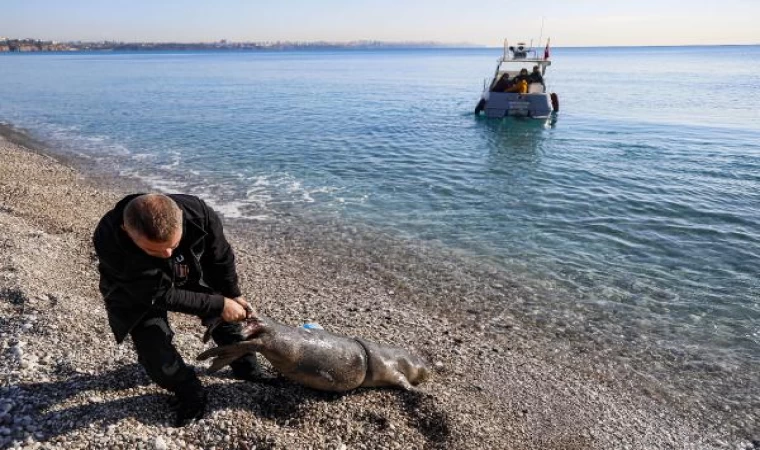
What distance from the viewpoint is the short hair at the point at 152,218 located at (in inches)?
135

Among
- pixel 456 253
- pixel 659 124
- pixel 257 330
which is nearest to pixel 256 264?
pixel 456 253


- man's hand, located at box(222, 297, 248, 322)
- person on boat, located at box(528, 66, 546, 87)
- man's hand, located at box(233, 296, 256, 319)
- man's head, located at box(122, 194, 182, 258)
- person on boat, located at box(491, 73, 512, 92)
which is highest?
person on boat, located at box(528, 66, 546, 87)

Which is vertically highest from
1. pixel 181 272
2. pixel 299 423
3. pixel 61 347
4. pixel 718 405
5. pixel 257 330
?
pixel 181 272

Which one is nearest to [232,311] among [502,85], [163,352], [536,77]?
[163,352]

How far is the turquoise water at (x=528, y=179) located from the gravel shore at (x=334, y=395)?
167 cm

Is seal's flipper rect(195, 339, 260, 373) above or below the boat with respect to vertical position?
below

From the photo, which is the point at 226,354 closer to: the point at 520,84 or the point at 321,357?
the point at 321,357

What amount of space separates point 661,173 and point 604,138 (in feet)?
21.6

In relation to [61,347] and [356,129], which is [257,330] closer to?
[61,347]

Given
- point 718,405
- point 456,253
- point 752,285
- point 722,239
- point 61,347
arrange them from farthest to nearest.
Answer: point 722,239, point 456,253, point 752,285, point 718,405, point 61,347

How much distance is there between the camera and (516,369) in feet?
22.0

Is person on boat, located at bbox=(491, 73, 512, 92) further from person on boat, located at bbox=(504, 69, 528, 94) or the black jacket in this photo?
the black jacket

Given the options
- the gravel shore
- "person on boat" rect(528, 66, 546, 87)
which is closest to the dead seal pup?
the gravel shore

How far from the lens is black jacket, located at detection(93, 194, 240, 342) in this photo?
3748 mm
